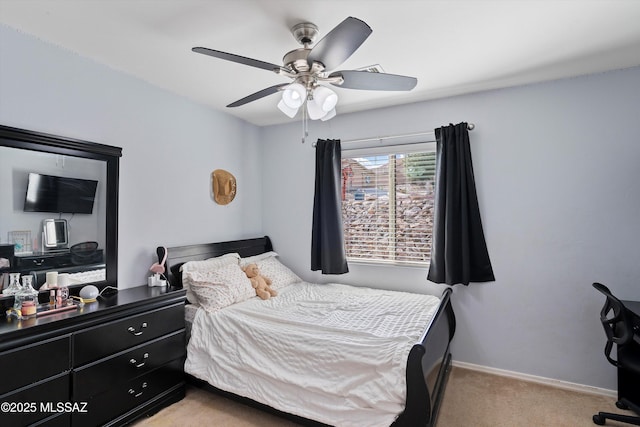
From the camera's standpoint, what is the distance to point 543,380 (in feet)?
9.05

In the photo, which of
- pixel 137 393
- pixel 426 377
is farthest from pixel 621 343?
pixel 137 393

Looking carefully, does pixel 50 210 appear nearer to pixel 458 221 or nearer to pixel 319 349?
pixel 319 349

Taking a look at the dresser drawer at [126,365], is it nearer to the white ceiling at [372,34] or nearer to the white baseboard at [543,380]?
the white ceiling at [372,34]

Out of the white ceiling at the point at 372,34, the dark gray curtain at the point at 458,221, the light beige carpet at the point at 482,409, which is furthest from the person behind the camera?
the dark gray curtain at the point at 458,221

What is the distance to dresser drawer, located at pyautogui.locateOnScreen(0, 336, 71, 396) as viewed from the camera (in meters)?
1.59

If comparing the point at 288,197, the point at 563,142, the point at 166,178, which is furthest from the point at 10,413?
the point at 563,142

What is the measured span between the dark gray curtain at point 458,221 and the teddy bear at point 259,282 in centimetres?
155

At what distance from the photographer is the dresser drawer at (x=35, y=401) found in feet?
5.24

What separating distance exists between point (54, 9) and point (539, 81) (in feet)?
11.4

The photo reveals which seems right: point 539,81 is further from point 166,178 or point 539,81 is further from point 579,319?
point 166,178

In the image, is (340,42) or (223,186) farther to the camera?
(223,186)

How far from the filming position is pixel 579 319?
2.67 metres

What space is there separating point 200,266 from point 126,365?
994mm

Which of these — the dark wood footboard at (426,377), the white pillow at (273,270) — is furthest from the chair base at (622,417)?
the white pillow at (273,270)
